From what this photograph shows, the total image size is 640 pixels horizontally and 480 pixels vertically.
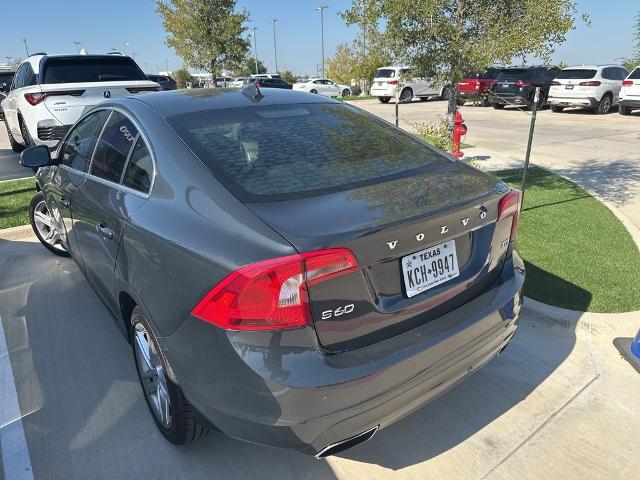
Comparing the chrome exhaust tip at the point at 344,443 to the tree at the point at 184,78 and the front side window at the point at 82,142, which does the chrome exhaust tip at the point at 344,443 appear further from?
the tree at the point at 184,78

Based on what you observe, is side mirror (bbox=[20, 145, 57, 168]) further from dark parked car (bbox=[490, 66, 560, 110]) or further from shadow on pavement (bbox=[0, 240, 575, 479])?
dark parked car (bbox=[490, 66, 560, 110])

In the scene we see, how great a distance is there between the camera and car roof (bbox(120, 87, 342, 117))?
2.68 meters

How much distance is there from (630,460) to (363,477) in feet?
4.13

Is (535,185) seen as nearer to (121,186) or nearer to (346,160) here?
(346,160)

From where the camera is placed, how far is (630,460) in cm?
234

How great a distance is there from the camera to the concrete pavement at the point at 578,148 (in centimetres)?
746

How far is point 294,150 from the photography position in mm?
2486

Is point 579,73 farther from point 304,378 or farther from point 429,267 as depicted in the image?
point 304,378

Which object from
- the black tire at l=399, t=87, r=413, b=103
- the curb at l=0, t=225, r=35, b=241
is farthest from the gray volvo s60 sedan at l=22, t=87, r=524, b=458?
the black tire at l=399, t=87, r=413, b=103

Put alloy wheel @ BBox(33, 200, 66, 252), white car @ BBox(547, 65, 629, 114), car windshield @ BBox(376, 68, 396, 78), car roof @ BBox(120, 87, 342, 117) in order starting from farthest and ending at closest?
car windshield @ BBox(376, 68, 396, 78) < white car @ BBox(547, 65, 629, 114) < alloy wheel @ BBox(33, 200, 66, 252) < car roof @ BBox(120, 87, 342, 117)

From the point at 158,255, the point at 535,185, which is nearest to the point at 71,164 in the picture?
the point at 158,255

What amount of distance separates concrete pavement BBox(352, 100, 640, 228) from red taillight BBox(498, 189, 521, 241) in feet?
13.0

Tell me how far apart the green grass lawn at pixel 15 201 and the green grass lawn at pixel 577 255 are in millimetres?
5436

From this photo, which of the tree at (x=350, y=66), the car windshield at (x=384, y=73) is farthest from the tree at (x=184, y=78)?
the car windshield at (x=384, y=73)
